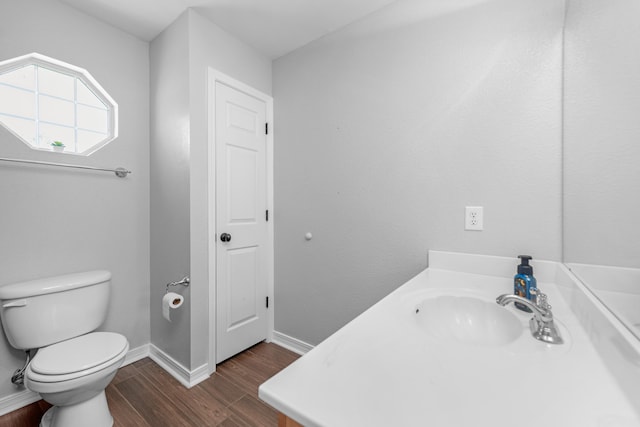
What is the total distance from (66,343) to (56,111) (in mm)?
1359

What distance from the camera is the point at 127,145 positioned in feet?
6.16

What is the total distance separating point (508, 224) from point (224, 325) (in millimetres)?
1822

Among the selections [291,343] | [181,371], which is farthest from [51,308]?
[291,343]

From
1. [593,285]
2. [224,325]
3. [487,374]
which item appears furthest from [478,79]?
[224,325]

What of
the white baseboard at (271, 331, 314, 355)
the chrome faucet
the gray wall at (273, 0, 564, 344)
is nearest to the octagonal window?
the gray wall at (273, 0, 564, 344)

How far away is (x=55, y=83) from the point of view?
1.64m

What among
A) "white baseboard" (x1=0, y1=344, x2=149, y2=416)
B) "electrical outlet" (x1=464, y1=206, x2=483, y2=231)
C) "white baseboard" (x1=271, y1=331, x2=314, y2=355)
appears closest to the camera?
"electrical outlet" (x1=464, y1=206, x2=483, y2=231)

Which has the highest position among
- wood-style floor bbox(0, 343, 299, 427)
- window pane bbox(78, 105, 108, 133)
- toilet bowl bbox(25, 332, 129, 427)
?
window pane bbox(78, 105, 108, 133)

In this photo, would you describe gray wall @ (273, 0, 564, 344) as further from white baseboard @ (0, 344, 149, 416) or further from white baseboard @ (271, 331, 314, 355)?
white baseboard @ (0, 344, 149, 416)

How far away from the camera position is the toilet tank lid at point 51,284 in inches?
52.6

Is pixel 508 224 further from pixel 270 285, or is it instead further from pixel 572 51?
pixel 270 285

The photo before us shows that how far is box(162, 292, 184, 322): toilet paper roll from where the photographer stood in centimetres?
163

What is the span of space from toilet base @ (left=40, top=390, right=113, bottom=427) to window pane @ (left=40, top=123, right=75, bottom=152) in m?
1.42

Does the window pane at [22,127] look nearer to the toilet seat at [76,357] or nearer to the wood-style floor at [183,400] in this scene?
Answer: the toilet seat at [76,357]
